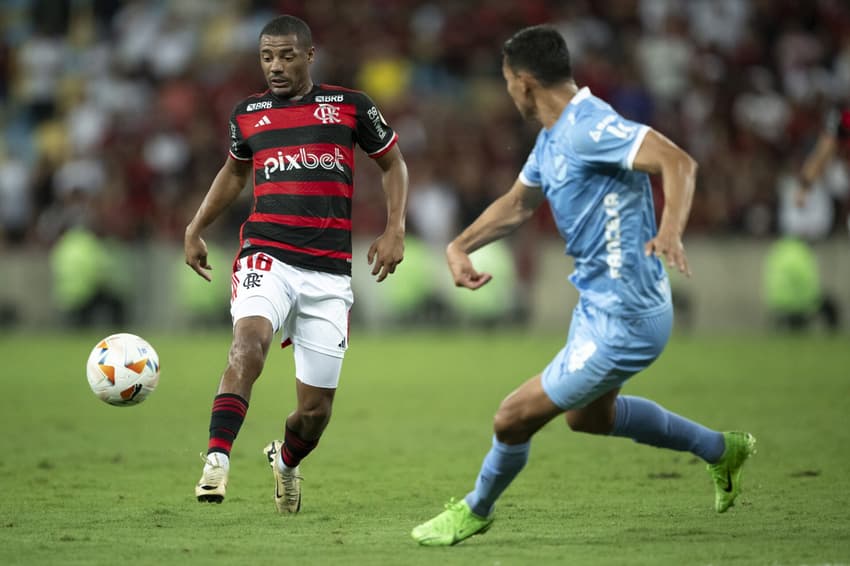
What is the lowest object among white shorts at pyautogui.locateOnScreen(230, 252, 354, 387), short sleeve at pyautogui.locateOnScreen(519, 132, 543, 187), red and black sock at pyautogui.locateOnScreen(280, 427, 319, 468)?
red and black sock at pyautogui.locateOnScreen(280, 427, 319, 468)

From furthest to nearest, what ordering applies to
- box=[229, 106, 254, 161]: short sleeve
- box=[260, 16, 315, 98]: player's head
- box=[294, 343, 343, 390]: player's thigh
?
box=[229, 106, 254, 161]: short sleeve < box=[260, 16, 315, 98]: player's head < box=[294, 343, 343, 390]: player's thigh

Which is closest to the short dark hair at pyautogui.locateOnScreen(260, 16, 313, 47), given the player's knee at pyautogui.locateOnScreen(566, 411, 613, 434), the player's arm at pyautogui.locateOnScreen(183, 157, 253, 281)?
the player's arm at pyautogui.locateOnScreen(183, 157, 253, 281)

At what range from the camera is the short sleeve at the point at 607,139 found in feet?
18.4

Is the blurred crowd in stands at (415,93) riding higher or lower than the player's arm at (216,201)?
higher

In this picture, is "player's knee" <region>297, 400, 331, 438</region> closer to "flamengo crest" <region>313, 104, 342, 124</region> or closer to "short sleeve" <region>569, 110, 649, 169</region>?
"flamengo crest" <region>313, 104, 342, 124</region>

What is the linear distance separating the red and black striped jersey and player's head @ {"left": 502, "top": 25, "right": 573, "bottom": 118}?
1.44 m

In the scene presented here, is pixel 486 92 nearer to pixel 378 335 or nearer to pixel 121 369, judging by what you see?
pixel 378 335

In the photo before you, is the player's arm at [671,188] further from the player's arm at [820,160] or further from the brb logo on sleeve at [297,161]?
the player's arm at [820,160]

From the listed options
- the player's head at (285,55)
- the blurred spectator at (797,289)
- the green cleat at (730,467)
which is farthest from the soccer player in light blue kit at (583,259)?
the blurred spectator at (797,289)

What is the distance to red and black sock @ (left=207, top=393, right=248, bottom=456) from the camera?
20.7 ft

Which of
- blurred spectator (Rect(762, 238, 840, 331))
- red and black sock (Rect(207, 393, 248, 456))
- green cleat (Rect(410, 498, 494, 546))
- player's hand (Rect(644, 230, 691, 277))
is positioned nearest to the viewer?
player's hand (Rect(644, 230, 691, 277))

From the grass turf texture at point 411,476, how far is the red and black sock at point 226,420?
1.43 feet

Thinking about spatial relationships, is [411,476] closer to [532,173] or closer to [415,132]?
[532,173]

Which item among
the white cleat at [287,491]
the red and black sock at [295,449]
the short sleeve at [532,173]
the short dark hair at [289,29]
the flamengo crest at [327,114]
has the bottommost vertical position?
the white cleat at [287,491]
